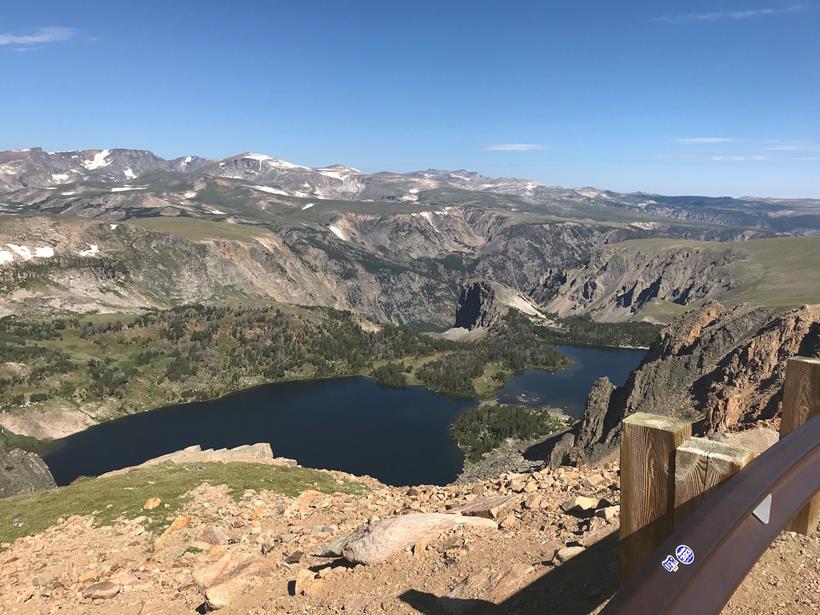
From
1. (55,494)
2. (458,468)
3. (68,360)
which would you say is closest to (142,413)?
(68,360)

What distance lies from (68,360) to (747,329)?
210 metres

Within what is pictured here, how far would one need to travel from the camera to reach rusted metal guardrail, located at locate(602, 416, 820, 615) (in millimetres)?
3277

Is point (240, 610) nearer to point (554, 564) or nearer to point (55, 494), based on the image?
point (554, 564)

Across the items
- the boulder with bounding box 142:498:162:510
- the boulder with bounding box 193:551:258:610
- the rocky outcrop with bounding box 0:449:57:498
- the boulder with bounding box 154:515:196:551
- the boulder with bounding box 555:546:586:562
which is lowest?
the rocky outcrop with bounding box 0:449:57:498

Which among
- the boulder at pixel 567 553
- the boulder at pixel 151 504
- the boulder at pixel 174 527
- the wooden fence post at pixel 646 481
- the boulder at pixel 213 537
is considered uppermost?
the wooden fence post at pixel 646 481

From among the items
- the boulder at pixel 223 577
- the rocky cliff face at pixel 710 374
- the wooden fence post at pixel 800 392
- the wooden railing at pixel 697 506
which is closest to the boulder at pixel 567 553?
the wooden fence post at pixel 800 392

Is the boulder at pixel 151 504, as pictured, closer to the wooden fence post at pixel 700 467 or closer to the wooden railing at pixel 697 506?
the wooden railing at pixel 697 506

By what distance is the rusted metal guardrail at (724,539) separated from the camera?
10.8 ft

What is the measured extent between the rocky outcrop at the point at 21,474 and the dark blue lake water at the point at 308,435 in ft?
236

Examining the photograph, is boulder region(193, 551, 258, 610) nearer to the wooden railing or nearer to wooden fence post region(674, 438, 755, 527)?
the wooden railing

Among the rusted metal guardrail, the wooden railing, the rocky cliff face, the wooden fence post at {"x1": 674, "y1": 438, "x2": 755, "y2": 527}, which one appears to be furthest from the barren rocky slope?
the rocky cliff face

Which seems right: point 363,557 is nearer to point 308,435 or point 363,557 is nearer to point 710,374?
point 710,374

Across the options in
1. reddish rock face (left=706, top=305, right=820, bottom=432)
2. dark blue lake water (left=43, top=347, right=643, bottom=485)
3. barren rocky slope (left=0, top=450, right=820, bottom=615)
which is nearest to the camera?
barren rocky slope (left=0, top=450, right=820, bottom=615)

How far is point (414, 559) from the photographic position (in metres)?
14.4
